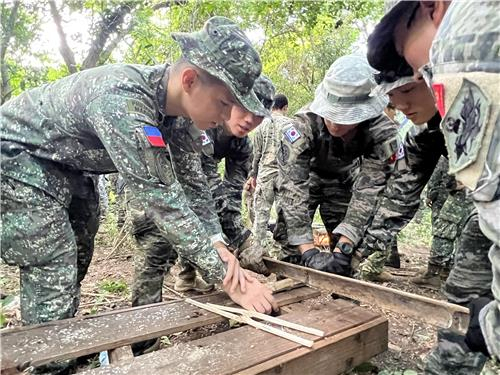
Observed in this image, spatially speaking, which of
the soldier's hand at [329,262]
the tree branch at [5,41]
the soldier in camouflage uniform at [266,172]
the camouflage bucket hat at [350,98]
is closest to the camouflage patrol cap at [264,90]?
the camouflage bucket hat at [350,98]

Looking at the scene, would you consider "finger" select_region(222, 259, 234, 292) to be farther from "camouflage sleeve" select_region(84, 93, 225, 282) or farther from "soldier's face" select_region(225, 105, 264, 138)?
"soldier's face" select_region(225, 105, 264, 138)

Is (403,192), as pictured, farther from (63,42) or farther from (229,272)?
(63,42)

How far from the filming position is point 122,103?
1.99 metres

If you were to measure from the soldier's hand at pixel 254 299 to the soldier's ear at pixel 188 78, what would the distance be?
1.05 m

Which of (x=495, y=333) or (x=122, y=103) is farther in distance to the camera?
(x=122, y=103)

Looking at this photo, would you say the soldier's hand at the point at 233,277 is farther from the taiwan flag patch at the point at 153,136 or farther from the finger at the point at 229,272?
the taiwan flag patch at the point at 153,136

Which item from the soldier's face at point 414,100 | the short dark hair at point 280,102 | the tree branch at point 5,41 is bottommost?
the soldier's face at point 414,100

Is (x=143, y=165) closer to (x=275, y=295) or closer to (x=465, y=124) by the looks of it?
(x=275, y=295)

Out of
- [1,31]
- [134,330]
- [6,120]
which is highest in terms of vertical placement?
[1,31]

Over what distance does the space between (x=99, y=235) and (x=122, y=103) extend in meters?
5.13

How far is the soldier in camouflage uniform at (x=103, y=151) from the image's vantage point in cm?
201

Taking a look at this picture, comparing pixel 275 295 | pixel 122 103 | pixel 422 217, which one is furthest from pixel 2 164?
pixel 422 217

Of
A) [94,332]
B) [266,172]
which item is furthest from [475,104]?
[266,172]

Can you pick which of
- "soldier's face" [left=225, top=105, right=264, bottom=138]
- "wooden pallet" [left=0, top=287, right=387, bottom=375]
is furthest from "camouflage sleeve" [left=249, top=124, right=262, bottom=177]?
"wooden pallet" [left=0, top=287, right=387, bottom=375]
